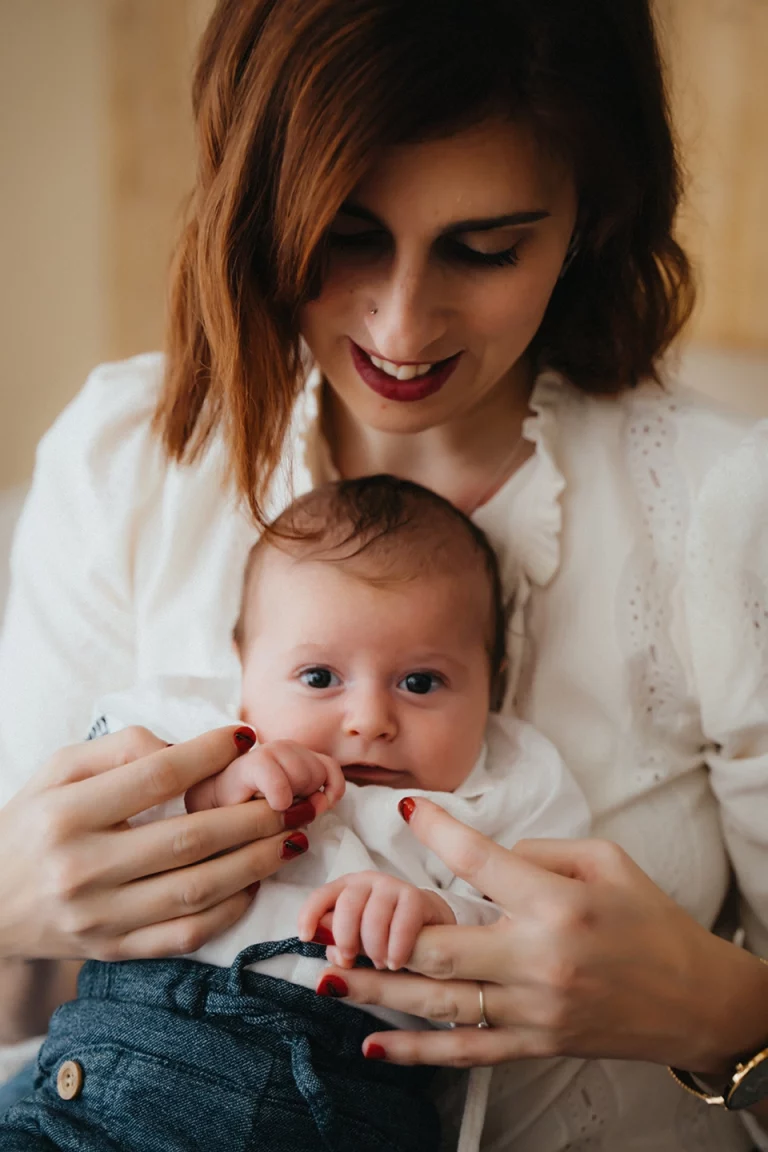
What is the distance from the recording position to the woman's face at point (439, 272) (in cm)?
109

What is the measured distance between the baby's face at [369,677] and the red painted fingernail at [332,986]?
9.5 inches

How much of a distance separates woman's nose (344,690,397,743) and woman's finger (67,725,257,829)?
14cm

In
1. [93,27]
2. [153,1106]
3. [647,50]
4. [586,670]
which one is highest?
[93,27]

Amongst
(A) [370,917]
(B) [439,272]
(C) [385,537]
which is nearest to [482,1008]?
(A) [370,917]

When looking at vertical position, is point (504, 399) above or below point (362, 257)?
below

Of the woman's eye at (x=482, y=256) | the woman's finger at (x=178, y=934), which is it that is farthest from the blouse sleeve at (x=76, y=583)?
the woman's eye at (x=482, y=256)

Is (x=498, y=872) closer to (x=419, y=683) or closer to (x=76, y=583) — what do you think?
(x=419, y=683)

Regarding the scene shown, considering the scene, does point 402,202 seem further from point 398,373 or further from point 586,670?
point 586,670

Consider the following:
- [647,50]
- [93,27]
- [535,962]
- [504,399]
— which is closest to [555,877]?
[535,962]

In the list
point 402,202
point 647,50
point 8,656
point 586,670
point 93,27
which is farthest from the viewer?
point 93,27

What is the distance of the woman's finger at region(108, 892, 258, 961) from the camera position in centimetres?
103

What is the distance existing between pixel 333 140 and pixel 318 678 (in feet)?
1.76

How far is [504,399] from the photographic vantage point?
1499 millimetres

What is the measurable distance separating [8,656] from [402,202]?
2.58 feet
